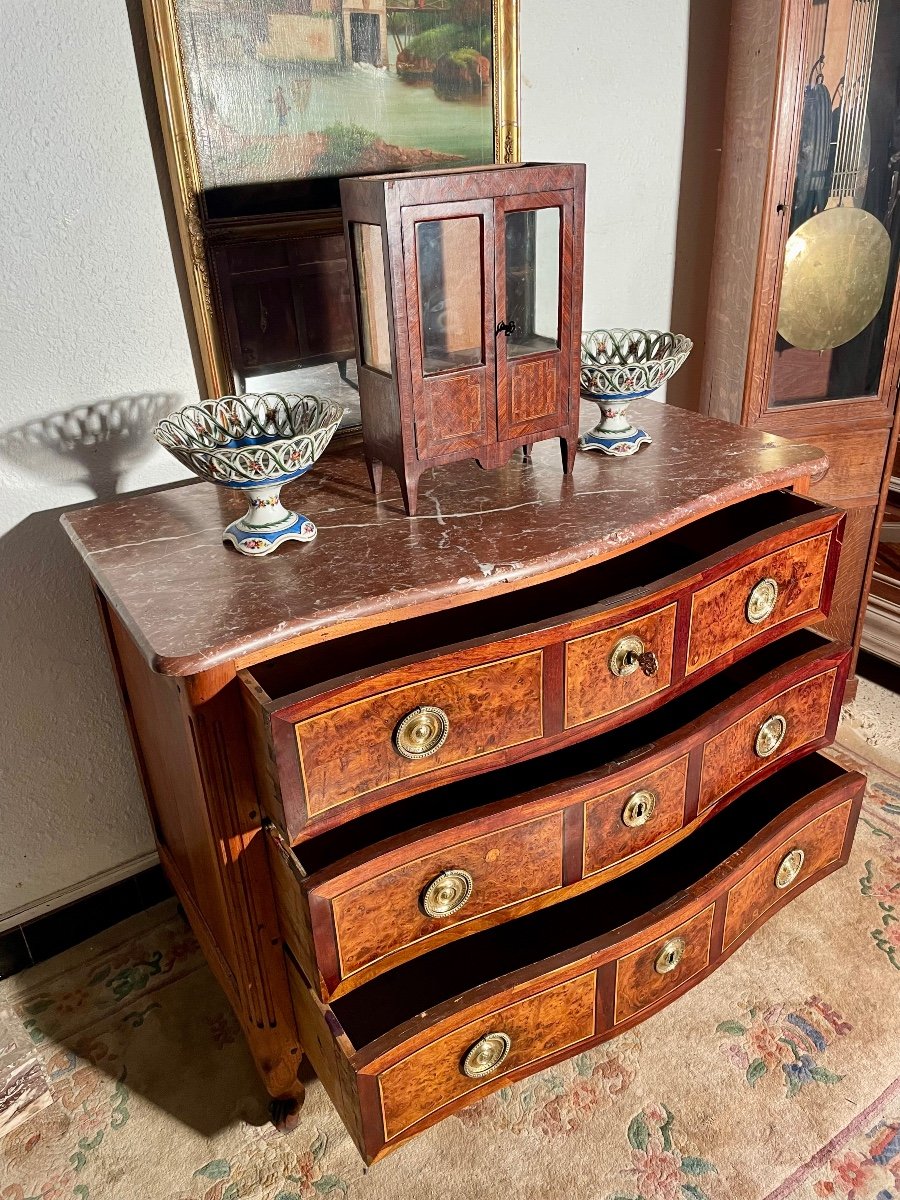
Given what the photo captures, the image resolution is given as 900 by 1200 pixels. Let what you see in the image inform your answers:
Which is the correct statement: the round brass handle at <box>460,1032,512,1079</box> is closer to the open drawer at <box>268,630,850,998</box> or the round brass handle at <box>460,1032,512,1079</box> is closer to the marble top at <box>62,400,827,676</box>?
the open drawer at <box>268,630,850,998</box>

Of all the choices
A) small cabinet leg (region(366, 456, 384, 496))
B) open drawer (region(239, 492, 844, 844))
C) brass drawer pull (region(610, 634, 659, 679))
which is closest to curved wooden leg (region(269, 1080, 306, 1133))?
open drawer (region(239, 492, 844, 844))

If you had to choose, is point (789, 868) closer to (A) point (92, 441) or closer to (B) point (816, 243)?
(B) point (816, 243)

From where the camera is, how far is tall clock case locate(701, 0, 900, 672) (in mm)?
1629

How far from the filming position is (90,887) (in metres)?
1.69

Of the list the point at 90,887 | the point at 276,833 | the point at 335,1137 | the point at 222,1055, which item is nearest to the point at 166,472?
the point at 276,833

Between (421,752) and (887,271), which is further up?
(887,271)

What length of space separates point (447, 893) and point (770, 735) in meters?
0.58

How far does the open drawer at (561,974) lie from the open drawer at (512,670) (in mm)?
279

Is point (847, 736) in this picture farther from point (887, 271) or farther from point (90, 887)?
point (90, 887)

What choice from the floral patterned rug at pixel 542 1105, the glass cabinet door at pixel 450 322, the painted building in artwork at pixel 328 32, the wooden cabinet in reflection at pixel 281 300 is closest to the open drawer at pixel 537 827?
the floral patterned rug at pixel 542 1105

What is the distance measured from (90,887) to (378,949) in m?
0.81

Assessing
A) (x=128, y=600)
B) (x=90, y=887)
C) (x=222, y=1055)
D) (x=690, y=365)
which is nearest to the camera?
(x=128, y=600)

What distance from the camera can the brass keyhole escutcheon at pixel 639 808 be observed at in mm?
1249

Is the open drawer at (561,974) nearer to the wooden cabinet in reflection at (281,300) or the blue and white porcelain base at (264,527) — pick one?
the blue and white porcelain base at (264,527)
